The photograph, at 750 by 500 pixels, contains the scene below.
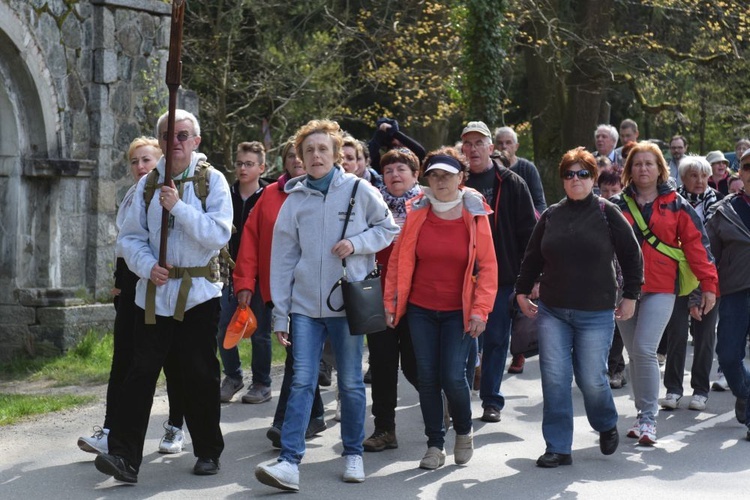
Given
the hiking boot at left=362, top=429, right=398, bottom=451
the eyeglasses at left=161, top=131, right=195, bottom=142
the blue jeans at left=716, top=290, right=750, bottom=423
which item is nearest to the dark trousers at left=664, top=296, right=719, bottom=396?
the blue jeans at left=716, top=290, right=750, bottom=423

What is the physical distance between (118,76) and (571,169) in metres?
6.24

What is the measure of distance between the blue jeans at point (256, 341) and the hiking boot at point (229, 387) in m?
0.03

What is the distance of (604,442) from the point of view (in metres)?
7.32

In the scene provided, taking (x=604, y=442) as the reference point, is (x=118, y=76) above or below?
above

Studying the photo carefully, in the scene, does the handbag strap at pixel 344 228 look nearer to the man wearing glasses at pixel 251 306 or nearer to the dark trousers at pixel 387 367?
the dark trousers at pixel 387 367

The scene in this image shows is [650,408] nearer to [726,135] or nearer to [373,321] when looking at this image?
[373,321]

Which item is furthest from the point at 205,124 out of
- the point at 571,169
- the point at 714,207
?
the point at 571,169

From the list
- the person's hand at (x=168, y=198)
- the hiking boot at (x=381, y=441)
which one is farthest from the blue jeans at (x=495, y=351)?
the person's hand at (x=168, y=198)

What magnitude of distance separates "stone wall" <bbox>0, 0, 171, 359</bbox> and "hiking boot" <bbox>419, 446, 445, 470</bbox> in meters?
5.52

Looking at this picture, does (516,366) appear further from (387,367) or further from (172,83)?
(172,83)

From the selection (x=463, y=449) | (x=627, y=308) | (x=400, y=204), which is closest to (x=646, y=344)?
(x=627, y=308)

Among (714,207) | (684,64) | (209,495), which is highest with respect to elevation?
(684,64)

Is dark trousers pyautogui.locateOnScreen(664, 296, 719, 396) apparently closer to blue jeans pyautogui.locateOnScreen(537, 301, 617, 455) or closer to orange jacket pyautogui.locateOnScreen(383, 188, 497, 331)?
blue jeans pyautogui.locateOnScreen(537, 301, 617, 455)

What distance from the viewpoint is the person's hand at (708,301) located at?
26.9ft
